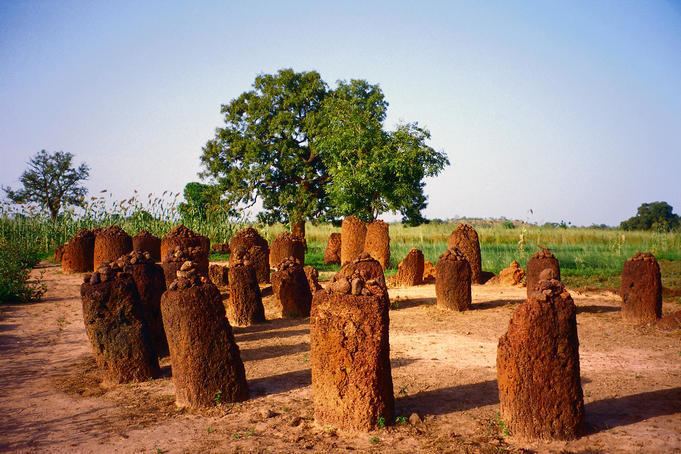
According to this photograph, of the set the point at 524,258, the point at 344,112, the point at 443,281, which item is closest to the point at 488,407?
the point at 443,281

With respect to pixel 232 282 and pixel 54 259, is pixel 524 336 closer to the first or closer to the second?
pixel 232 282

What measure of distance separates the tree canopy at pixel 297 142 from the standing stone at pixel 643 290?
15343 mm

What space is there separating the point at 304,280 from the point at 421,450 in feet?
24.8

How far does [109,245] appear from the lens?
62.1 ft

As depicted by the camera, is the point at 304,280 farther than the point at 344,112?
No

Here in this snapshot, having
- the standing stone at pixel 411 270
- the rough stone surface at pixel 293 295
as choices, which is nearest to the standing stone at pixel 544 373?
the rough stone surface at pixel 293 295

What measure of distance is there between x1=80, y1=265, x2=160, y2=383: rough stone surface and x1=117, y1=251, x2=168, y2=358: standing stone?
1.36 meters

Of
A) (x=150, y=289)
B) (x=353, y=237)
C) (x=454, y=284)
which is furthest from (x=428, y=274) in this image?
(x=150, y=289)

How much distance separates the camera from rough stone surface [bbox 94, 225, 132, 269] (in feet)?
62.0

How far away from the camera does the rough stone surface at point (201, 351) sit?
7371 mm

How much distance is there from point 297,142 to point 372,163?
7.38 metres

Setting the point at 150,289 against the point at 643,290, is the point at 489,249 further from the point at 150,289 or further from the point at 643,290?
the point at 150,289

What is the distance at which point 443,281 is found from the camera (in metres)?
13.3

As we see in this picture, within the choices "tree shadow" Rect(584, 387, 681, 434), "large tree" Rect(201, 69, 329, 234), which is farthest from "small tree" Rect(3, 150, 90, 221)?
"tree shadow" Rect(584, 387, 681, 434)
